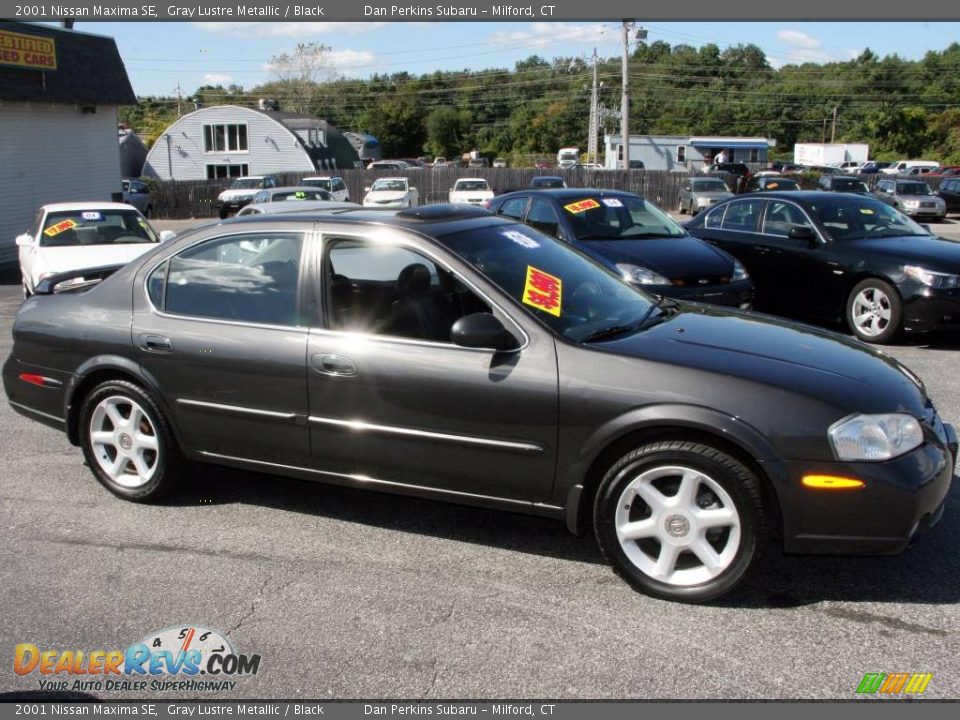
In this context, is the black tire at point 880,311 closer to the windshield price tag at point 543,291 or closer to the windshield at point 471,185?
the windshield price tag at point 543,291

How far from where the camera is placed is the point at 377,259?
480cm

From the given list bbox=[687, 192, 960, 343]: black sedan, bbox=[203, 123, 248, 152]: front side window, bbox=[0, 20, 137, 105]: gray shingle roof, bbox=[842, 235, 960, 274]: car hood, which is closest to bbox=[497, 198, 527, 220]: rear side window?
bbox=[687, 192, 960, 343]: black sedan

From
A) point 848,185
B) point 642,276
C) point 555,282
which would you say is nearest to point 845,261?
point 642,276

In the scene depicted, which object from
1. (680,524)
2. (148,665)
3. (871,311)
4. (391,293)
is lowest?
(148,665)

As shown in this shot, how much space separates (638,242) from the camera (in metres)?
9.42

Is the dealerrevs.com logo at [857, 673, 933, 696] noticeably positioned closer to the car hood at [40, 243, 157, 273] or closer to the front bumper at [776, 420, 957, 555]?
the front bumper at [776, 420, 957, 555]

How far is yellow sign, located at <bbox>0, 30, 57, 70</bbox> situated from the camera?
20.9 meters

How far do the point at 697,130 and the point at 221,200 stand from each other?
3204 inches

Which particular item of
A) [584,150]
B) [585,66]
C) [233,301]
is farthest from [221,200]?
[585,66]

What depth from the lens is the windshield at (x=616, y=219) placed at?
966 cm

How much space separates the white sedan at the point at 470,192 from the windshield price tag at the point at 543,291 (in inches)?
1214

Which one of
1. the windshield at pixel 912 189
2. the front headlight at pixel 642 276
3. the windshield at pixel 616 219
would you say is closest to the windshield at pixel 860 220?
the windshield at pixel 616 219

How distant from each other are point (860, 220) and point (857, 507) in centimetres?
714

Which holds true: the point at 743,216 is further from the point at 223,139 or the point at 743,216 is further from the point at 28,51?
the point at 223,139
